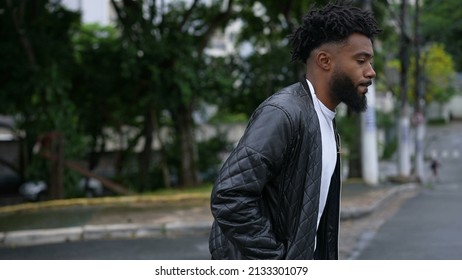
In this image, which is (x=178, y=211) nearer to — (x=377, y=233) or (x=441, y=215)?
(x=377, y=233)

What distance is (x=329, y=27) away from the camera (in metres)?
2.00

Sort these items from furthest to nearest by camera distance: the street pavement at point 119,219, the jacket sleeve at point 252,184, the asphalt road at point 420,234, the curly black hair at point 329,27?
the street pavement at point 119,219, the asphalt road at point 420,234, the curly black hair at point 329,27, the jacket sleeve at point 252,184

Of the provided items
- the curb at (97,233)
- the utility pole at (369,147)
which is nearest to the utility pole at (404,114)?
the utility pole at (369,147)

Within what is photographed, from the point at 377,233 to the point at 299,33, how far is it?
652cm

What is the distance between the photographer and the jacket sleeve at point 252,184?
186cm

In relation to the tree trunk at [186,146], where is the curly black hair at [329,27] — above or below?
above

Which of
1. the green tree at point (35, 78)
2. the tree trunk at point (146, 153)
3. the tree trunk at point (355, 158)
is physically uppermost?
the green tree at point (35, 78)

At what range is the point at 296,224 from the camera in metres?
1.95

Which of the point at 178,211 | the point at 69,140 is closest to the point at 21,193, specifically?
the point at 69,140

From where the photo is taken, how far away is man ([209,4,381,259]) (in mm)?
1872

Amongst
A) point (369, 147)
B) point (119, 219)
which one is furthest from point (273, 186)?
point (369, 147)

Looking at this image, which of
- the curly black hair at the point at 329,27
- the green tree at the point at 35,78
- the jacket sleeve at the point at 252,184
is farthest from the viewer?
the green tree at the point at 35,78

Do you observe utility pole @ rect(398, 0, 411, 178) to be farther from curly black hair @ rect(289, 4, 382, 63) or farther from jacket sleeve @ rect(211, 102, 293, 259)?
jacket sleeve @ rect(211, 102, 293, 259)

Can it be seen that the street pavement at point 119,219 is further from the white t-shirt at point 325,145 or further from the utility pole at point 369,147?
the white t-shirt at point 325,145
